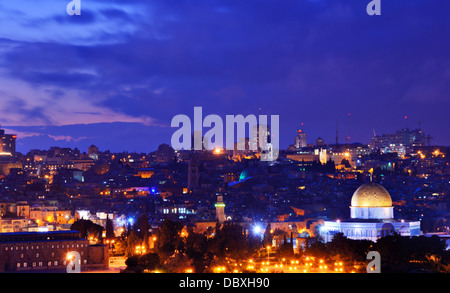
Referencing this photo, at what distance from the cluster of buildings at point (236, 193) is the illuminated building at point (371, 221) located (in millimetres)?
54

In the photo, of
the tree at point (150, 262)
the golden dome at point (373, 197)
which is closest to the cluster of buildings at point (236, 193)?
the golden dome at point (373, 197)

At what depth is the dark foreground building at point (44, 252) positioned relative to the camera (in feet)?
154

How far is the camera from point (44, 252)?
157ft

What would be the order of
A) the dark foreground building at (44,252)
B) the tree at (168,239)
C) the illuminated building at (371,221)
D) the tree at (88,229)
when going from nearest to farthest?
the dark foreground building at (44,252) → the tree at (168,239) → the illuminated building at (371,221) → the tree at (88,229)

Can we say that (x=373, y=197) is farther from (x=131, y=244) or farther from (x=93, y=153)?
(x=93, y=153)

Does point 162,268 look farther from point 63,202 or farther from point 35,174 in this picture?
point 35,174

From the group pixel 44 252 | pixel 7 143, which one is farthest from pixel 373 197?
pixel 7 143

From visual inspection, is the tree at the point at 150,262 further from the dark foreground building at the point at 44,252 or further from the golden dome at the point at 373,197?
the golden dome at the point at 373,197

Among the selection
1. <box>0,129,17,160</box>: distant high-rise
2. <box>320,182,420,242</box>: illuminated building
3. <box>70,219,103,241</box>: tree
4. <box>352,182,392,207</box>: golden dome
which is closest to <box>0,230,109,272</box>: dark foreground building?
<box>70,219,103,241</box>: tree

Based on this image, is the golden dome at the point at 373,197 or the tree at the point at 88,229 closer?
the golden dome at the point at 373,197

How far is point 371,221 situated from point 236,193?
142 ft

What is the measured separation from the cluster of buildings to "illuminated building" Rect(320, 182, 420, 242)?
0.18 ft

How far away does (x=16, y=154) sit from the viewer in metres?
145
